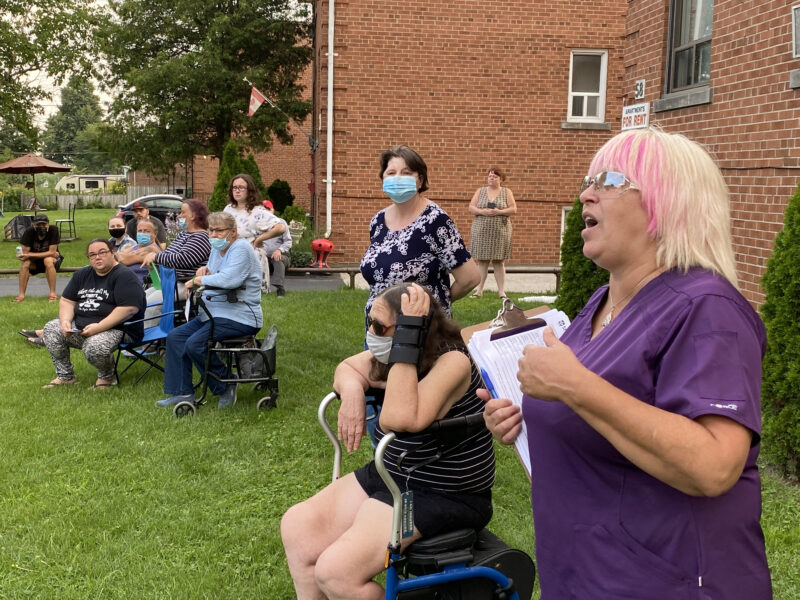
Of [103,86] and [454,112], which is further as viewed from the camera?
[103,86]

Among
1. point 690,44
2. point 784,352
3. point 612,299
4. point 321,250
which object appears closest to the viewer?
point 612,299

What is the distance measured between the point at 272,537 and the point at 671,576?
9.85 feet

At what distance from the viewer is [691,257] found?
1.61m

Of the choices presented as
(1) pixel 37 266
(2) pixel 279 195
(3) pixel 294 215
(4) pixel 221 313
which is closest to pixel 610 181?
(4) pixel 221 313

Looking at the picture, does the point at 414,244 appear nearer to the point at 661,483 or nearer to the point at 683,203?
the point at 683,203

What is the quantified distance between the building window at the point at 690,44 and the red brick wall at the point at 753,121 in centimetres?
34

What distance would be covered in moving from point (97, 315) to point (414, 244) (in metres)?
4.14

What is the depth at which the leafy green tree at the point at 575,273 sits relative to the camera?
777cm

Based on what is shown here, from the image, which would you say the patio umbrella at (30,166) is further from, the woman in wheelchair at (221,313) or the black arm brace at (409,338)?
the black arm brace at (409,338)

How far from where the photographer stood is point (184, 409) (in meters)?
6.43

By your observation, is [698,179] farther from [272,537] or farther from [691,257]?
[272,537]

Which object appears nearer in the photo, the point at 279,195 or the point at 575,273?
the point at 575,273

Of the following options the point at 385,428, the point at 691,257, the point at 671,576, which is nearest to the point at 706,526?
the point at 671,576

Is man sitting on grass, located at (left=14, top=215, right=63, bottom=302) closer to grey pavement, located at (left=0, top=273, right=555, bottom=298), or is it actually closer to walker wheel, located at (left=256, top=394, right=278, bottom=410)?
grey pavement, located at (left=0, top=273, right=555, bottom=298)
